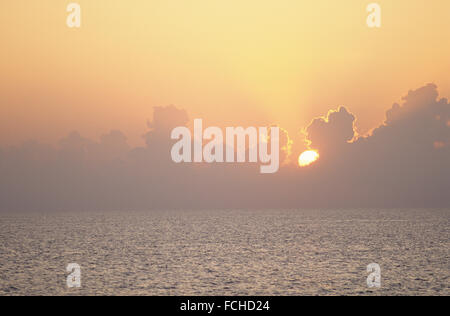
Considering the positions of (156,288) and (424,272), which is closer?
(156,288)

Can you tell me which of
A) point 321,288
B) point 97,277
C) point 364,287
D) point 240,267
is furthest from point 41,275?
point 364,287

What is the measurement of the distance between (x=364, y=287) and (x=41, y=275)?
1924 inches

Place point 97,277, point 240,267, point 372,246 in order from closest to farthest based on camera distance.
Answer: point 97,277 → point 240,267 → point 372,246

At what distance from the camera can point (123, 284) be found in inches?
2857

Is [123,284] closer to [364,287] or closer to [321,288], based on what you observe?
[321,288]

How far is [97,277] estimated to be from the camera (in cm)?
7969

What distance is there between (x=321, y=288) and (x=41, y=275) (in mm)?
43342

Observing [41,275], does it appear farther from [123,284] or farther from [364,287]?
[364,287]
